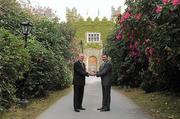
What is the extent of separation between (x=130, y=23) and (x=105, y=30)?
5015 cm

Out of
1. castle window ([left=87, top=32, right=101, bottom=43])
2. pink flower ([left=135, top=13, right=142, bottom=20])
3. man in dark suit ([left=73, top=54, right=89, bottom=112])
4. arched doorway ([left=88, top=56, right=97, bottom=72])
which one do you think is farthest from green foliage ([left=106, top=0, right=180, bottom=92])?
castle window ([left=87, top=32, right=101, bottom=43])

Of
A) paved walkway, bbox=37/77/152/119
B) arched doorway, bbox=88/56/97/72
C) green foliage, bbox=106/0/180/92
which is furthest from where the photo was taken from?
arched doorway, bbox=88/56/97/72

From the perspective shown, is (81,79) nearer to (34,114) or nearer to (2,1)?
(34,114)

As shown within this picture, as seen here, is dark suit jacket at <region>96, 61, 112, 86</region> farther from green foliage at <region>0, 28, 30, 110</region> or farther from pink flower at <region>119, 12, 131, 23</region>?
green foliage at <region>0, 28, 30, 110</region>

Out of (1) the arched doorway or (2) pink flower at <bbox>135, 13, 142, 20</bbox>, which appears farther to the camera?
(1) the arched doorway

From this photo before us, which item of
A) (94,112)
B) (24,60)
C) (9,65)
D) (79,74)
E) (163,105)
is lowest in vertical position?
(94,112)

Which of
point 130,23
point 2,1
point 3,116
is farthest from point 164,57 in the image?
point 2,1

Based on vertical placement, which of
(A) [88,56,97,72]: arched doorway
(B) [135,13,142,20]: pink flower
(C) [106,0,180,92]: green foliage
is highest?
(A) [88,56,97,72]: arched doorway

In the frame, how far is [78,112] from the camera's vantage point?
1489 cm

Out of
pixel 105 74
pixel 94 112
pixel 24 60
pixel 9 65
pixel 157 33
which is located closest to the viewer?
pixel 157 33

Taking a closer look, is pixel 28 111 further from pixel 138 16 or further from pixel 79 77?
pixel 138 16

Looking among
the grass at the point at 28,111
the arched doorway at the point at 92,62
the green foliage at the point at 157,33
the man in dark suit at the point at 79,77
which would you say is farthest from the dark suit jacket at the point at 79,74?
the arched doorway at the point at 92,62

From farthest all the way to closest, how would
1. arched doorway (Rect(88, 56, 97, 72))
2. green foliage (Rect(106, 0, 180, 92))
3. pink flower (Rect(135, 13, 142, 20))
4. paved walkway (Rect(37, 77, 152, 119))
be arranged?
arched doorway (Rect(88, 56, 97, 72)) < pink flower (Rect(135, 13, 142, 20)) < paved walkway (Rect(37, 77, 152, 119)) < green foliage (Rect(106, 0, 180, 92))

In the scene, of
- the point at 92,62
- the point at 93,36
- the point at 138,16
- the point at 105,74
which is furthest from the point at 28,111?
the point at 93,36
